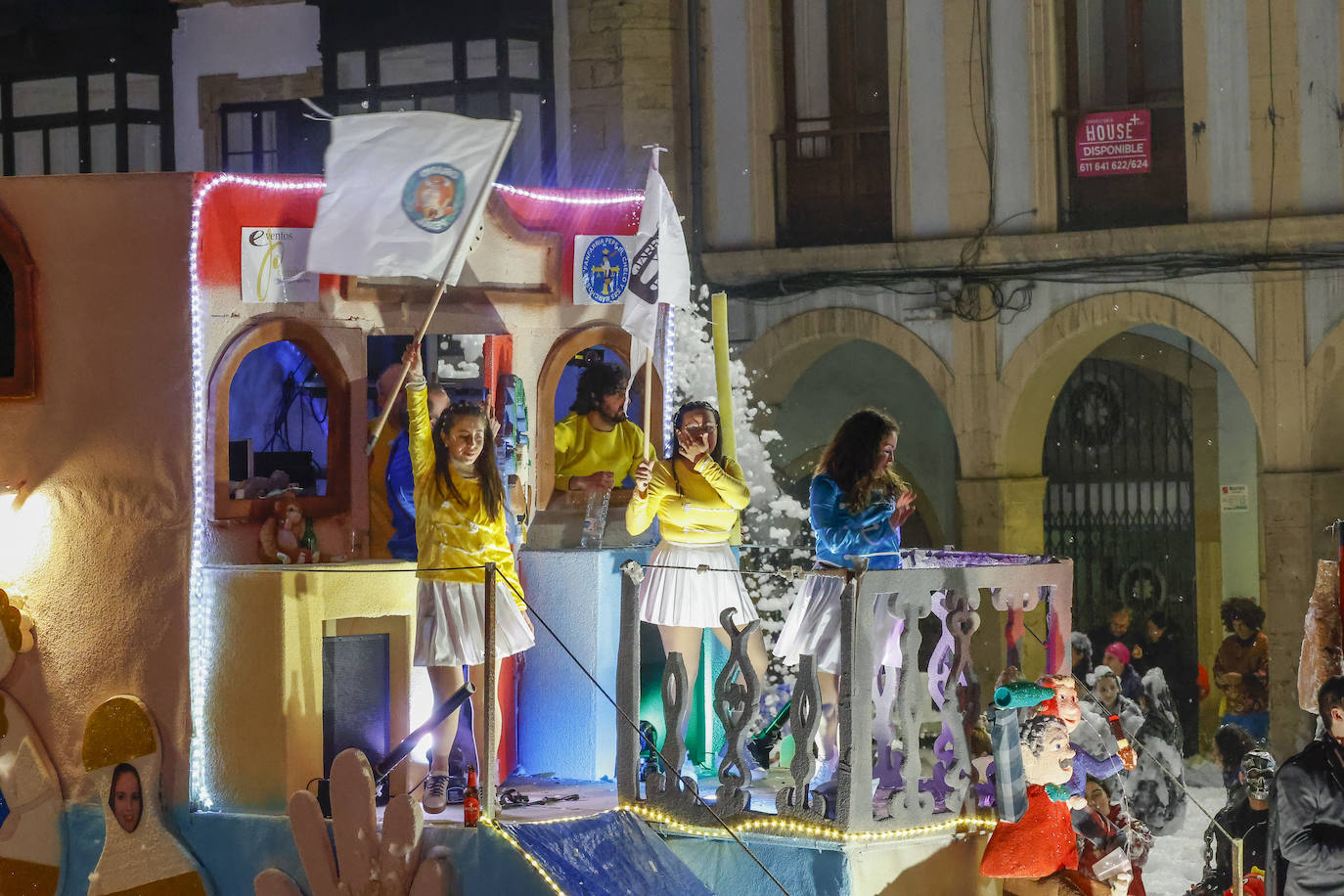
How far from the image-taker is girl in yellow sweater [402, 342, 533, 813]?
372 inches

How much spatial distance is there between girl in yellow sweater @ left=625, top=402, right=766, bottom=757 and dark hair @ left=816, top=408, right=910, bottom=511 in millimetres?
614

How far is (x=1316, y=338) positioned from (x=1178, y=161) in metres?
2.09

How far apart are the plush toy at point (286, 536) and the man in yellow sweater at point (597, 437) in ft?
5.30

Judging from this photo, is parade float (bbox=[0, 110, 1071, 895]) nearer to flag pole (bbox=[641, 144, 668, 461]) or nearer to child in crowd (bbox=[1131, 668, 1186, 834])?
flag pole (bbox=[641, 144, 668, 461])

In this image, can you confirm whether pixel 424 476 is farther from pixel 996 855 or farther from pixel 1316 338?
pixel 1316 338

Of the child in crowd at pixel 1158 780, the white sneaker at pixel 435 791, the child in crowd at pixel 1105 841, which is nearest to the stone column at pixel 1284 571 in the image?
the child in crowd at pixel 1158 780

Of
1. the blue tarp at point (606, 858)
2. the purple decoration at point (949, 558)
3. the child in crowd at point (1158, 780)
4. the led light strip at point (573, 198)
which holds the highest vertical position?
the led light strip at point (573, 198)

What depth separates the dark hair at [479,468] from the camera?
9508 mm

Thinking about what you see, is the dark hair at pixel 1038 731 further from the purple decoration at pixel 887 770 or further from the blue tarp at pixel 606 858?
the blue tarp at pixel 606 858

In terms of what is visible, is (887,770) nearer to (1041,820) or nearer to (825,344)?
(1041,820)

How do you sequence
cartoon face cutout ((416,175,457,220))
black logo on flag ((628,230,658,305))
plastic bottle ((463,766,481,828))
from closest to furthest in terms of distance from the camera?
plastic bottle ((463,766,481,828)) → cartoon face cutout ((416,175,457,220)) → black logo on flag ((628,230,658,305))

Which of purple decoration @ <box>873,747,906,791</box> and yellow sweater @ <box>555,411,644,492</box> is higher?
yellow sweater @ <box>555,411,644,492</box>

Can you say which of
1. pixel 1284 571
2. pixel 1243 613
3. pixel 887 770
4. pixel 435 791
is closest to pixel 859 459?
pixel 887 770

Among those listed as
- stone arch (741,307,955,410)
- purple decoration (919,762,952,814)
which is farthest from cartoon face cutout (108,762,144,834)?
stone arch (741,307,955,410)
